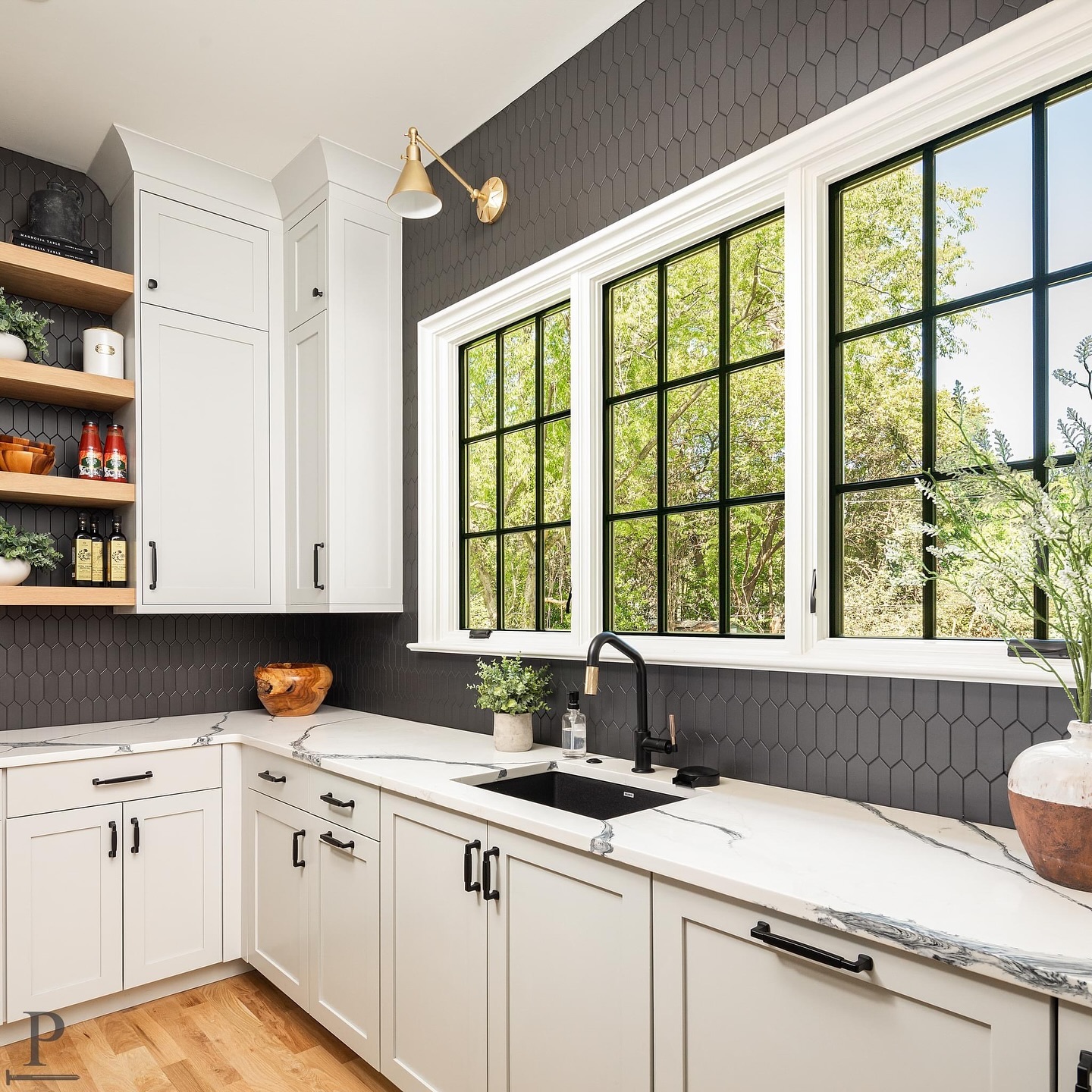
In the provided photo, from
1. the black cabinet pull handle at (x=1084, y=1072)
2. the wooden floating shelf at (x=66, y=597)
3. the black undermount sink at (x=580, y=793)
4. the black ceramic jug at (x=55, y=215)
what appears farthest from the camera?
the black ceramic jug at (x=55, y=215)

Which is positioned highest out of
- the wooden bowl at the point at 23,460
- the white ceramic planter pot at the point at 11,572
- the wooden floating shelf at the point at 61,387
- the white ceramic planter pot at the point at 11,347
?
the white ceramic planter pot at the point at 11,347

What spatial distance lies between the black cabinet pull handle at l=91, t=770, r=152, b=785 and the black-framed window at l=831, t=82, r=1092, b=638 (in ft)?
7.05

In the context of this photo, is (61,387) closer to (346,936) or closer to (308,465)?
(308,465)

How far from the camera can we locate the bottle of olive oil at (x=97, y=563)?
2.93m

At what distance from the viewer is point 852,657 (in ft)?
5.64

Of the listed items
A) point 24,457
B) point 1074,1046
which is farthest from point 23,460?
point 1074,1046

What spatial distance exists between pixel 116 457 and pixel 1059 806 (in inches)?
117

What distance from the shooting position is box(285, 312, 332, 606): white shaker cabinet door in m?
3.05

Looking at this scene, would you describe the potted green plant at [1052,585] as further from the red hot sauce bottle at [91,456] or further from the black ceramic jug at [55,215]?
the black ceramic jug at [55,215]

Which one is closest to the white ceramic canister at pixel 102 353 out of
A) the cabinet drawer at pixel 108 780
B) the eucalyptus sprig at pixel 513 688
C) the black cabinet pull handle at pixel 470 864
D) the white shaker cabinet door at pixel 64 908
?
the cabinet drawer at pixel 108 780

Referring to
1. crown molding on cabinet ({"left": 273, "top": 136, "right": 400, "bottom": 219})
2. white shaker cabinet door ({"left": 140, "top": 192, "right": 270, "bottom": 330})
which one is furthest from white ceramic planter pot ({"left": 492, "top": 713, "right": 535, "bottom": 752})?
crown molding on cabinet ({"left": 273, "top": 136, "right": 400, "bottom": 219})

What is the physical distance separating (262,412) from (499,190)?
1.30 meters

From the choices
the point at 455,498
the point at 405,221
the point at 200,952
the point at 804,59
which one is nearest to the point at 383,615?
the point at 455,498

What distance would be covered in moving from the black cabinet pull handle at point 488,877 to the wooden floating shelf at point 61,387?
7.13ft
